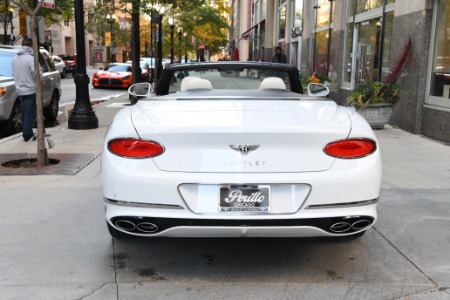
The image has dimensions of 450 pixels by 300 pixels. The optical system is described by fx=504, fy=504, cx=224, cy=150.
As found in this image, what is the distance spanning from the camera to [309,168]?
322 centimetres

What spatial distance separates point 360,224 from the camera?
334cm

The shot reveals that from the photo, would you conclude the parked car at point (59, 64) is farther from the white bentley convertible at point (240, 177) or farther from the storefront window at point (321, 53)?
the white bentley convertible at point (240, 177)

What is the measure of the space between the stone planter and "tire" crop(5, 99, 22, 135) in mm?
6788

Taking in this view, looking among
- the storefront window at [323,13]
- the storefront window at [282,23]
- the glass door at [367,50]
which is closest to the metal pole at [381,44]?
the glass door at [367,50]

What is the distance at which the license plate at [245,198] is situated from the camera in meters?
3.14

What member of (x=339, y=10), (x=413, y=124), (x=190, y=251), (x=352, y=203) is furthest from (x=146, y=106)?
(x=339, y=10)

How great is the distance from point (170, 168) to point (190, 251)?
1.07 metres

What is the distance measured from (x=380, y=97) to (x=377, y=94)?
0.10 meters

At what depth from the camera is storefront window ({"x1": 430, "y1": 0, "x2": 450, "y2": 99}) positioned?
909cm

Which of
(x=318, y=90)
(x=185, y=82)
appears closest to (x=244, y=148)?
(x=185, y=82)

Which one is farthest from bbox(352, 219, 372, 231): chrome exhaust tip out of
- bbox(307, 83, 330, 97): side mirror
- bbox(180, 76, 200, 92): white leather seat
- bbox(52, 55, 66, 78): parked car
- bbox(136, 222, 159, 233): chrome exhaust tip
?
bbox(52, 55, 66, 78): parked car

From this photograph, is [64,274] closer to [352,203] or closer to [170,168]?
[170,168]

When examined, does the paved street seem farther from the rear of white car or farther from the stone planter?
the stone planter

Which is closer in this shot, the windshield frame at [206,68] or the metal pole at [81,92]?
the windshield frame at [206,68]
